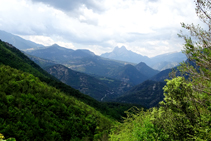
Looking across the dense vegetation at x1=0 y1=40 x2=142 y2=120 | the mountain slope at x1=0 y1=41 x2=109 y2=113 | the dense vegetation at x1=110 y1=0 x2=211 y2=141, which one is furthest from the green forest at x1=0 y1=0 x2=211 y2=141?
the mountain slope at x1=0 y1=41 x2=109 y2=113

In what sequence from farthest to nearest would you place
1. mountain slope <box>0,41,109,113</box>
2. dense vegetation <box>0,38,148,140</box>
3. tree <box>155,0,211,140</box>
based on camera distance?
mountain slope <box>0,41,109,113</box> < dense vegetation <box>0,38,148,140</box> < tree <box>155,0,211,140</box>

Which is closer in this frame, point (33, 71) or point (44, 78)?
point (44, 78)

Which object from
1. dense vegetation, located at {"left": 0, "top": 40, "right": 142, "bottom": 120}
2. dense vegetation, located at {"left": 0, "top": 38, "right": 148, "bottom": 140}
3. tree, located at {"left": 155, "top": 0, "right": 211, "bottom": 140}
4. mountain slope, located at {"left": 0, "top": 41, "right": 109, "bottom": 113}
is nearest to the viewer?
tree, located at {"left": 155, "top": 0, "right": 211, "bottom": 140}

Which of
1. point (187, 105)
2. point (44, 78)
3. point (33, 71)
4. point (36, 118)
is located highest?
point (187, 105)

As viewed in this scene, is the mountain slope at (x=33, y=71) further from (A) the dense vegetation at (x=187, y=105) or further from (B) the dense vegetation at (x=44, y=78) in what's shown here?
(A) the dense vegetation at (x=187, y=105)

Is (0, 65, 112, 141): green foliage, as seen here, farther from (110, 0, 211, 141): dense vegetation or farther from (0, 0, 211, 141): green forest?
(110, 0, 211, 141): dense vegetation

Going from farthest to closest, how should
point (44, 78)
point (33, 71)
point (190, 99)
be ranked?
point (33, 71)
point (44, 78)
point (190, 99)

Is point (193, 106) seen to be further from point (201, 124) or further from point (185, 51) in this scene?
point (185, 51)

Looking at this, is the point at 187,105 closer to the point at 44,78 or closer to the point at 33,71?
the point at 44,78

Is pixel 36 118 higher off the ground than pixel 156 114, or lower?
lower

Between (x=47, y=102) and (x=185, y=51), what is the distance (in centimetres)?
2277

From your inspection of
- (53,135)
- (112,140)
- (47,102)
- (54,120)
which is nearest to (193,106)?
(112,140)

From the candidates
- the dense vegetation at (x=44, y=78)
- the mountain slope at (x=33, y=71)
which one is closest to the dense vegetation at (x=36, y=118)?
the dense vegetation at (x=44, y=78)

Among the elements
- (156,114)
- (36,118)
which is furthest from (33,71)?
(156,114)
